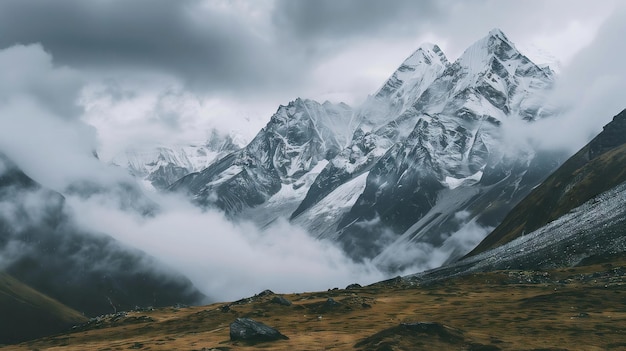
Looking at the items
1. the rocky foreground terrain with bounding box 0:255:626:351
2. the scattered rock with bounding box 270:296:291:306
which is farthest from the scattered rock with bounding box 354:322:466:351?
the scattered rock with bounding box 270:296:291:306

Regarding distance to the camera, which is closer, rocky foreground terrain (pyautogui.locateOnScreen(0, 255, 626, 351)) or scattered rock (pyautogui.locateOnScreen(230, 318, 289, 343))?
rocky foreground terrain (pyautogui.locateOnScreen(0, 255, 626, 351))

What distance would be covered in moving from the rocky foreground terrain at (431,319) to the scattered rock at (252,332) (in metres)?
0.72

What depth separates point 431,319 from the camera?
354 feet

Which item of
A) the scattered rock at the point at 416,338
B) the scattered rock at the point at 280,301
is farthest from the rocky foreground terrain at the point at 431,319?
the scattered rock at the point at 280,301

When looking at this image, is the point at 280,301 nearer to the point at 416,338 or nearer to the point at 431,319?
the point at 431,319

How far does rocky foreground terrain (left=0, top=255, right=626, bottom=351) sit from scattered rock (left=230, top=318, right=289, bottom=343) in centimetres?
72

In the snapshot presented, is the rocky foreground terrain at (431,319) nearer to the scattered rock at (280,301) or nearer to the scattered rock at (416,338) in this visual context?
the scattered rock at (416,338)

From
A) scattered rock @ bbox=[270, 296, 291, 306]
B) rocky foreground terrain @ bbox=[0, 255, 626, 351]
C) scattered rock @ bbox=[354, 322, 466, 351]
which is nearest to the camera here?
scattered rock @ bbox=[354, 322, 466, 351]

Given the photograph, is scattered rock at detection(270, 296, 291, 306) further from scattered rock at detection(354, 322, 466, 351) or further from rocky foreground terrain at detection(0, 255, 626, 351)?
scattered rock at detection(354, 322, 466, 351)

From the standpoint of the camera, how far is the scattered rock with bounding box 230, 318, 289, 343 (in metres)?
95.6

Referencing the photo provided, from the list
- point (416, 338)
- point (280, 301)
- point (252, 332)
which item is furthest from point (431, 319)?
point (280, 301)

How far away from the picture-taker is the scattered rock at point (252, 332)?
95.6 meters

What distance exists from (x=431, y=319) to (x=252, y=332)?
114 feet

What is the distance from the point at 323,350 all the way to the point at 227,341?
23960 millimetres
